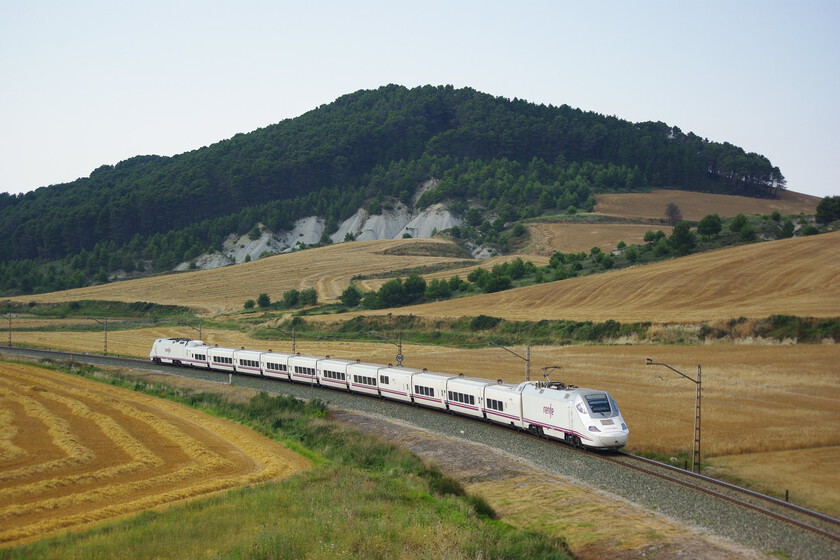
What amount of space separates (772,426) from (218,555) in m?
25.2

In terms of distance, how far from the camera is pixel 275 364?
57438 millimetres

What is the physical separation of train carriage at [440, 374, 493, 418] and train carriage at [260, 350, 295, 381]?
20.2m

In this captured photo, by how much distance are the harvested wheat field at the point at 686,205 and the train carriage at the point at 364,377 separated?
4561 inches

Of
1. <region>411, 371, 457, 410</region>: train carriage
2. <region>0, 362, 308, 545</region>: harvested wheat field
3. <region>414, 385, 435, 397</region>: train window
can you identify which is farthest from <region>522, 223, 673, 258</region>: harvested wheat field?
<region>0, 362, 308, 545</region>: harvested wheat field

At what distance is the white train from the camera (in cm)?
2966

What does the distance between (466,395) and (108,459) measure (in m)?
17.2

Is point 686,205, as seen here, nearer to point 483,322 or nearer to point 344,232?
point 344,232

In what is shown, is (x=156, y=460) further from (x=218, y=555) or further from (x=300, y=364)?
(x=300, y=364)

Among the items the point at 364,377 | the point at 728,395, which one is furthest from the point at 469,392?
the point at 728,395

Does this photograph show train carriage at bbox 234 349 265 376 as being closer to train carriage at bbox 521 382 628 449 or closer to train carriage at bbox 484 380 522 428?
train carriage at bbox 484 380 522 428

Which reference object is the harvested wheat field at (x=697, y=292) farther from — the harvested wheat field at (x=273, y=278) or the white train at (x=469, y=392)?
the harvested wheat field at (x=273, y=278)

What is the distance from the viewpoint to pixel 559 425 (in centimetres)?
3114

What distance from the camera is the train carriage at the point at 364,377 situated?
46688 millimetres

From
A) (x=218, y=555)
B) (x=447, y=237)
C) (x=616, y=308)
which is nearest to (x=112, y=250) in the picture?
(x=447, y=237)
